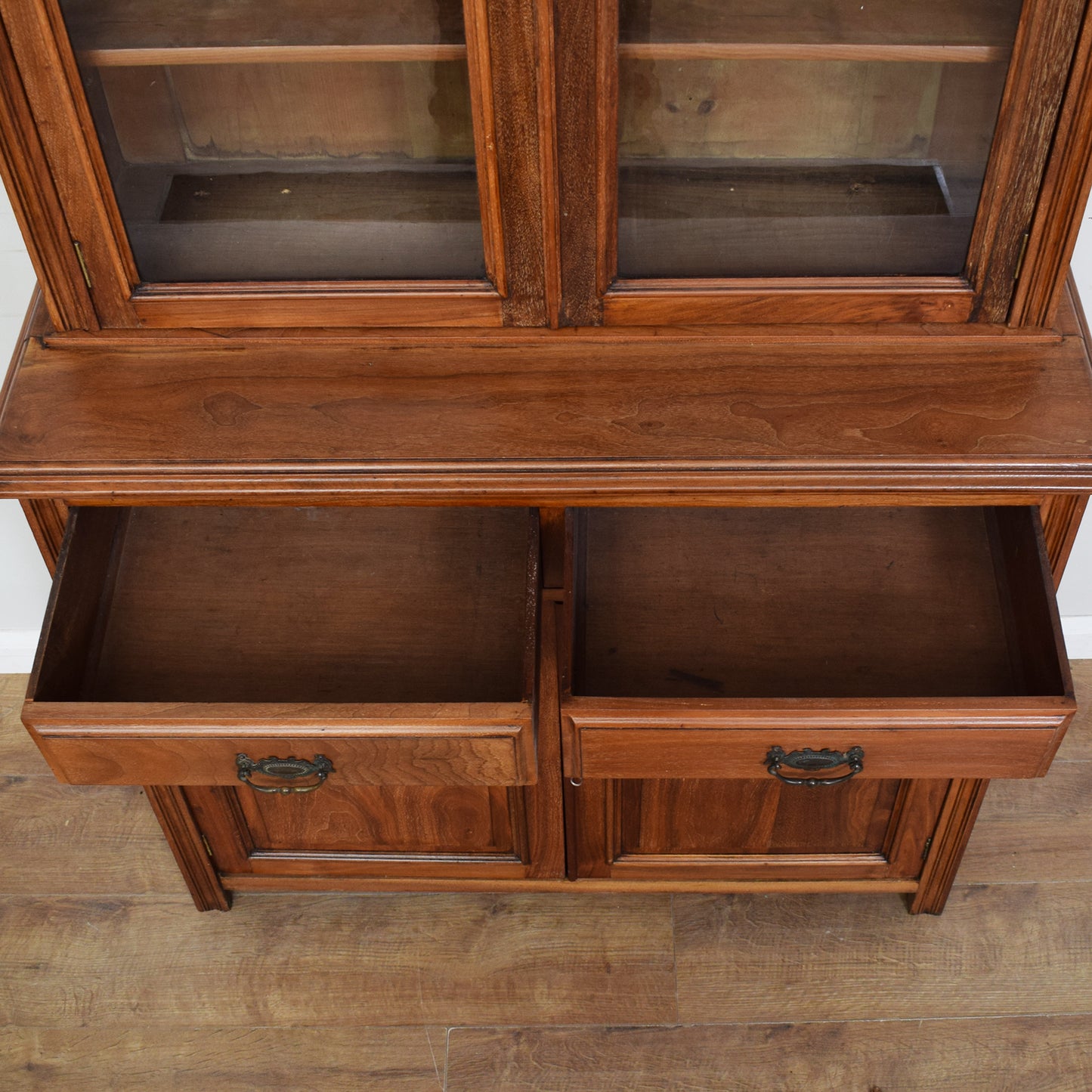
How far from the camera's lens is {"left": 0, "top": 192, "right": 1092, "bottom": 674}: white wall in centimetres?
124

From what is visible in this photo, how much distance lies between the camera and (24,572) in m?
1.50

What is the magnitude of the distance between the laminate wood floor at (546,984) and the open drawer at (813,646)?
0.37m

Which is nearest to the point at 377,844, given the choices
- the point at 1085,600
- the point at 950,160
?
the point at 950,160

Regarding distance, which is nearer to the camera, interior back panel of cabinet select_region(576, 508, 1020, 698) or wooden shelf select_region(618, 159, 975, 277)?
wooden shelf select_region(618, 159, 975, 277)

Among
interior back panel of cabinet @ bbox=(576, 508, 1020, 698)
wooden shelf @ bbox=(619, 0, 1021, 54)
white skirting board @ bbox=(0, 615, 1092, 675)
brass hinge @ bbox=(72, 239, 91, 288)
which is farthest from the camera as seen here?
white skirting board @ bbox=(0, 615, 1092, 675)

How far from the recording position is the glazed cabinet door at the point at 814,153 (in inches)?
33.4

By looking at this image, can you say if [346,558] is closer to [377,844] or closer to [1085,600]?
[377,844]

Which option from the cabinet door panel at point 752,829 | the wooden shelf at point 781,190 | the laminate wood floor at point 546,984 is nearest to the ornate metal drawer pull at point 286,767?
the cabinet door panel at point 752,829

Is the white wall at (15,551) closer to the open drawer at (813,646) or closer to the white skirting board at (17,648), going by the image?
the white skirting board at (17,648)

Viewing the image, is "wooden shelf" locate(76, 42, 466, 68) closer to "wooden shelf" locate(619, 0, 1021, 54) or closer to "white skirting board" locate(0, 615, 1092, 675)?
"wooden shelf" locate(619, 0, 1021, 54)

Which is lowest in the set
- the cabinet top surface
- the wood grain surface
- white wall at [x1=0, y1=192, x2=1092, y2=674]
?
the wood grain surface

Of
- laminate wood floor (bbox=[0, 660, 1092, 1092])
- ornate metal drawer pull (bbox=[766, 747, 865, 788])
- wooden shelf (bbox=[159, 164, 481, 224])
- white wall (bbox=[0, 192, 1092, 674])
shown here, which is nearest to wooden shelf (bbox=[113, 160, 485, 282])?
wooden shelf (bbox=[159, 164, 481, 224])

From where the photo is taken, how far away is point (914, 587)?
3.61 feet

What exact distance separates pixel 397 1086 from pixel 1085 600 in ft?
3.34
